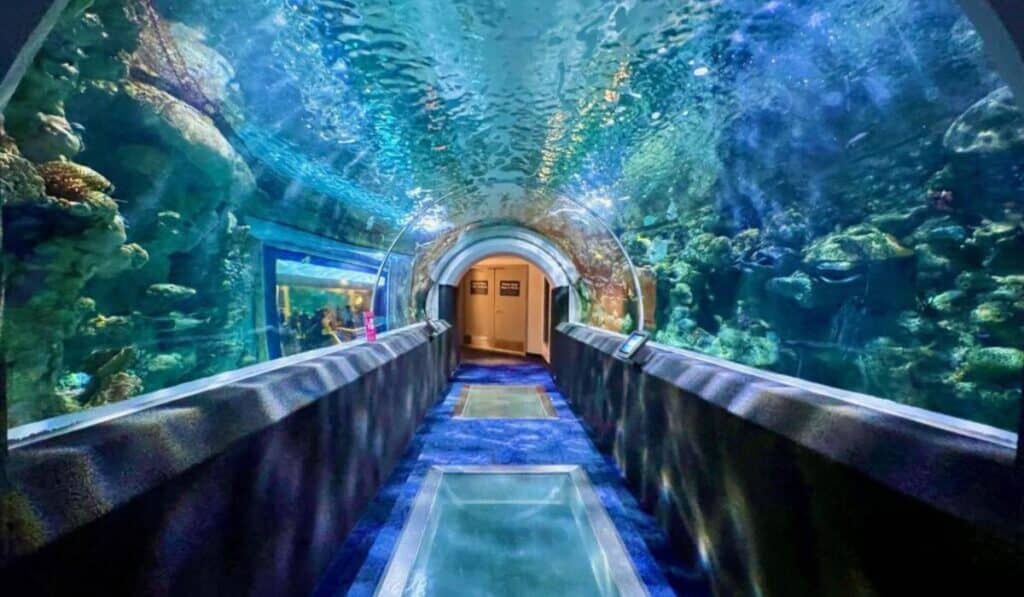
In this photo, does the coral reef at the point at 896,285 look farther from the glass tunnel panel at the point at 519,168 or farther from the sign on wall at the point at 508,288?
the sign on wall at the point at 508,288

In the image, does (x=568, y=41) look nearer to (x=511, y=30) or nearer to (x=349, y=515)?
(x=511, y=30)

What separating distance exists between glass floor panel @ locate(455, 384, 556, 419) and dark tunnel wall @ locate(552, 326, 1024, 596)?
363cm

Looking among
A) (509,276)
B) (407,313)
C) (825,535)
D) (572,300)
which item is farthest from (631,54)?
(509,276)

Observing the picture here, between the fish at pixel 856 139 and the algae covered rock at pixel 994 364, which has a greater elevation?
the fish at pixel 856 139

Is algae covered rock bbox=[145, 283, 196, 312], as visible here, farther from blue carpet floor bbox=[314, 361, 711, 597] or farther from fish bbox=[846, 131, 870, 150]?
fish bbox=[846, 131, 870, 150]

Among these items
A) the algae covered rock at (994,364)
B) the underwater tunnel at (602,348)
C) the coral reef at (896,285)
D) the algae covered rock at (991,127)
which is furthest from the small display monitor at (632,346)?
A: the algae covered rock at (994,364)

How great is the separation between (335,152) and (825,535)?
3866 mm

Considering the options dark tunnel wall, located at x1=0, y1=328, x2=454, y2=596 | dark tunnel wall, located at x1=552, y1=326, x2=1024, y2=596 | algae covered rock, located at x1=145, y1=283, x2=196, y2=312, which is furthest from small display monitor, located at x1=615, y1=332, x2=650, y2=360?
algae covered rock, located at x1=145, y1=283, x2=196, y2=312

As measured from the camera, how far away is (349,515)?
10.6ft

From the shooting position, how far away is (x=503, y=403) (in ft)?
25.3

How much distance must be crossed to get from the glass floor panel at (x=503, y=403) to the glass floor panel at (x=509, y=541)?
249 cm

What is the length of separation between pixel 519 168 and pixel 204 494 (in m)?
4.42

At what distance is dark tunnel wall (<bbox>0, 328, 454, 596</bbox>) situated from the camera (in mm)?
1072

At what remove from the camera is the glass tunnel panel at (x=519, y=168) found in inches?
77.2
